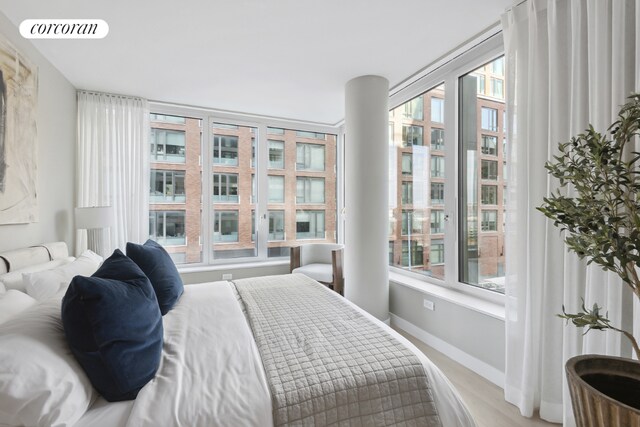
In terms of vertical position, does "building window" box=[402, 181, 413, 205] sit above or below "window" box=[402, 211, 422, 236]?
above

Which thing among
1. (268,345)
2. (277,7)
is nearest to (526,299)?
(268,345)

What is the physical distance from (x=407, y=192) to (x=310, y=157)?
1.86 meters

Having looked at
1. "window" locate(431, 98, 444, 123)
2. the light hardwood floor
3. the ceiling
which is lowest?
the light hardwood floor

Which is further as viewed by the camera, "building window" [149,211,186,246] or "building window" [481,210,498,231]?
"building window" [149,211,186,246]

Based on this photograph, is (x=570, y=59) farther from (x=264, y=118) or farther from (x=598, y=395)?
(x=264, y=118)

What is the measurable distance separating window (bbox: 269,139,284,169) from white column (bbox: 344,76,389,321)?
5.46 ft

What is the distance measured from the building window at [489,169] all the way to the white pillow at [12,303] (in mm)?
3216

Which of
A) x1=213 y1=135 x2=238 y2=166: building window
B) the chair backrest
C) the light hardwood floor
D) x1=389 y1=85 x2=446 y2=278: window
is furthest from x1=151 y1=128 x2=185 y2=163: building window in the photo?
the light hardwood floor

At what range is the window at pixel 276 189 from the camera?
178 inches

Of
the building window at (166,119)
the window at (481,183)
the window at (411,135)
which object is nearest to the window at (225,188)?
the building window at (166,119)

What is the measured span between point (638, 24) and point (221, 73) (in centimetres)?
301

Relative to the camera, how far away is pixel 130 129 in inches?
138

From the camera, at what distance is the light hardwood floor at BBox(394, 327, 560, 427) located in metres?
1.77

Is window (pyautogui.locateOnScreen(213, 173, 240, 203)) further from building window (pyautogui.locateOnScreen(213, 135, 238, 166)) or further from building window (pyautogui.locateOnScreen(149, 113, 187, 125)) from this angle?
building window (pyautogui.locateOnScreen(149, 113, 187, 125))
